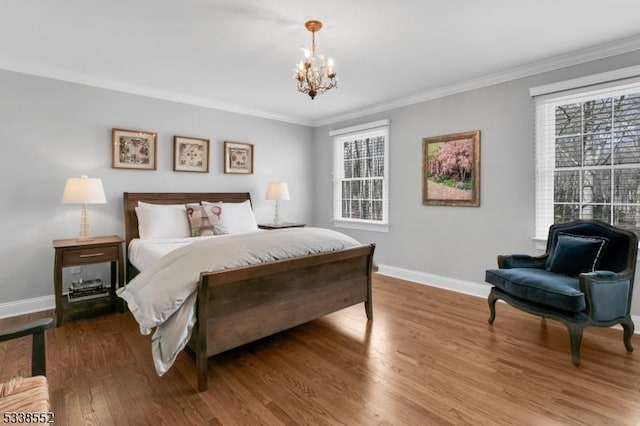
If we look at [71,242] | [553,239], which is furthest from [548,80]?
[71,242]

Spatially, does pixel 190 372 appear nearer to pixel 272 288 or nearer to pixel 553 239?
pixel 272 288

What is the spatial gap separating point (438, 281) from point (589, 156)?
2084 millimetres

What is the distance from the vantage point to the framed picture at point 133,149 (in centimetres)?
385

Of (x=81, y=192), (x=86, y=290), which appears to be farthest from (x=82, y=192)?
(x=86, y=290)

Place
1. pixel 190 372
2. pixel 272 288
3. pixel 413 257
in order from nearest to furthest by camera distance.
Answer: pixel 190 372 → pixel 272 288 → pixel 413 257

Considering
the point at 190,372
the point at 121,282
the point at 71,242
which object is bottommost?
the point at 190,372

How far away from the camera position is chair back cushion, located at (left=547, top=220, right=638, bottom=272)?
2.57 metres

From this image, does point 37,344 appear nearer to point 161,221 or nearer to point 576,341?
point 161,221

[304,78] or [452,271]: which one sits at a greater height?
[304,78]

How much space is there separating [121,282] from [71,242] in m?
0.61

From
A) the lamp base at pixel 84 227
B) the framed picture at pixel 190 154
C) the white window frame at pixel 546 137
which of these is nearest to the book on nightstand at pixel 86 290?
the lamp base at pixel 84 227

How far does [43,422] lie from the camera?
42.1 inches

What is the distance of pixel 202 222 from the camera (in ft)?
12.8

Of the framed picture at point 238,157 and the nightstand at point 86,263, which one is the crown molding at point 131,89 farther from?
the nightstand at point 86,263
